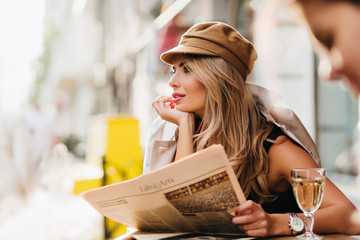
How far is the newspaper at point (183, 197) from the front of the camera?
98 cm

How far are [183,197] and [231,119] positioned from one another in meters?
0.56

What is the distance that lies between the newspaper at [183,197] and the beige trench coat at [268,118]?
378 mm

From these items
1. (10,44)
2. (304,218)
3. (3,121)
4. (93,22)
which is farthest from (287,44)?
(93,22)

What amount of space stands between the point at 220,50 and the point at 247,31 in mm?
3662

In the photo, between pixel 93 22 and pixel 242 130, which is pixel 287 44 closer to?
pixel 242 130

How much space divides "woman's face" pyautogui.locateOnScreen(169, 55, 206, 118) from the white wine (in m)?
0.59

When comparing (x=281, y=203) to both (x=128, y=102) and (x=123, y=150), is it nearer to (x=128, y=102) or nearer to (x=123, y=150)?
(x=123, y=150)

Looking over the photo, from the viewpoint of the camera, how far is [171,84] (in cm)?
161

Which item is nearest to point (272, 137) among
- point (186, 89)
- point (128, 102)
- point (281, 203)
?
point (281, 203)

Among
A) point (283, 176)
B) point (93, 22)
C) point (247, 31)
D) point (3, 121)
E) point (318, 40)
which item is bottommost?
point (283, 176)

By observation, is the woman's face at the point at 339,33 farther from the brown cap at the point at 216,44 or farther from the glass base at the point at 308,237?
the brown cap at the point at 216,44

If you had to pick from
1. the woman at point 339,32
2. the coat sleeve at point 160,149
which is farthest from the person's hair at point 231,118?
the woman at point 339,32

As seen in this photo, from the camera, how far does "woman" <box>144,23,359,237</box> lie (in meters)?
1.44

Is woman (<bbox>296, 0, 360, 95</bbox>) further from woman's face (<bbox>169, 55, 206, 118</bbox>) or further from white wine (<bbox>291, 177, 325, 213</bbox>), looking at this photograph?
woman's face (<bbox>169, 55, 206, 118</bbox>)
